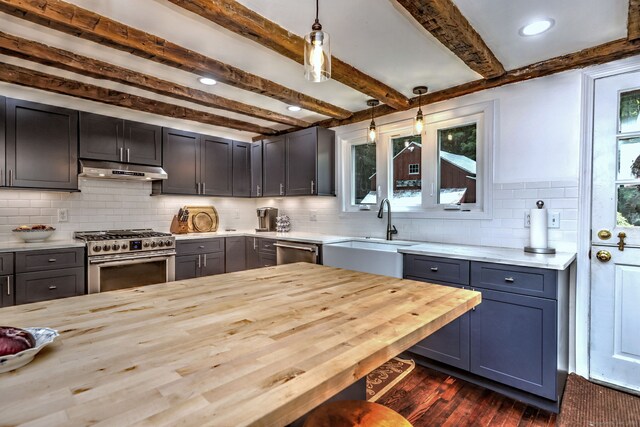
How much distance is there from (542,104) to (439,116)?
2.76 ft

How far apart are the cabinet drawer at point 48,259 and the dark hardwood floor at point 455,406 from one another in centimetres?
280

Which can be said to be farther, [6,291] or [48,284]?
[48,284]

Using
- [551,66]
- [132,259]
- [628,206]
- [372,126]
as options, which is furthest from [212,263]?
[628,206]

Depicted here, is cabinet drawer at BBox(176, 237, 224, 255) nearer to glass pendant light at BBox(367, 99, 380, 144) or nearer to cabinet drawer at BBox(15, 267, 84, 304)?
cabinet drawer at BBox(15, 267, 84, 304)

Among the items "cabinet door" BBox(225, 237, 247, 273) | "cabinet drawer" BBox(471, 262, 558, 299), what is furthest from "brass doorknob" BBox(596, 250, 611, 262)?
"cabinet door" BBox(225, 237, 247, 273)

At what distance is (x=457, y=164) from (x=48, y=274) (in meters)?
3.73

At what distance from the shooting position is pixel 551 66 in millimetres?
2434

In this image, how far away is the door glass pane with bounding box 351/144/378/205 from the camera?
3.81m

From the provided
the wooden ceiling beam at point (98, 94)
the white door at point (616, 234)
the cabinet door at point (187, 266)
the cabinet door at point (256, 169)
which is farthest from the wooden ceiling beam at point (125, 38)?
the white door at point (616, 234)

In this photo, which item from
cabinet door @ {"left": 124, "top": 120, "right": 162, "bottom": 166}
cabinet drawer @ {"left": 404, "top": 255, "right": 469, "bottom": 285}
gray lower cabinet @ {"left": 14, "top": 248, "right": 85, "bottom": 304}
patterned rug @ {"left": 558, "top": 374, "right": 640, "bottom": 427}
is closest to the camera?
patterned rug @ {"left": 558, "top": 374, "right": 640, "bottom": 427}

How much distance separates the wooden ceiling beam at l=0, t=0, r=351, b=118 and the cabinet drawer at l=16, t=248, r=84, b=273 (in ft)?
6.09

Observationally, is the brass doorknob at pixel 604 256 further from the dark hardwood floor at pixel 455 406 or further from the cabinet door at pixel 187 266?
the cabinet door at pixel 187 266

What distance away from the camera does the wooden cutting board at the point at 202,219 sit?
4355 millimetres

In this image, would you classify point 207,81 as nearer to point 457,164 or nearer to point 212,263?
point 212,263
